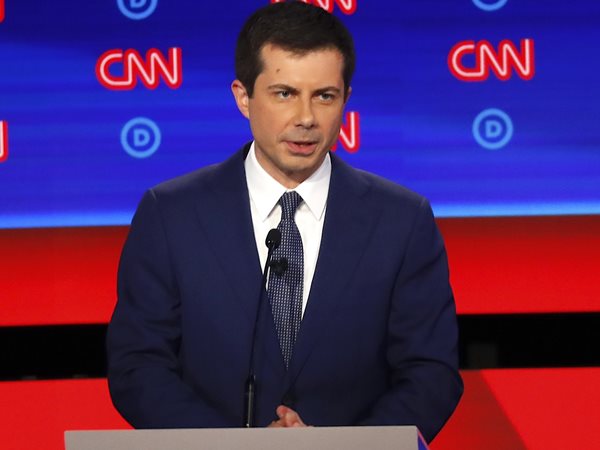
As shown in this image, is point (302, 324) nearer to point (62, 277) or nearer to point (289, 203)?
point (289, 203)

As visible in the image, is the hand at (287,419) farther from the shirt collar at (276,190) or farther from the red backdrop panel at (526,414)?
the red backdrop panel at (526,414)

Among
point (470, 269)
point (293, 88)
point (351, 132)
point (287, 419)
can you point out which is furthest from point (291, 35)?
point (470, 269)

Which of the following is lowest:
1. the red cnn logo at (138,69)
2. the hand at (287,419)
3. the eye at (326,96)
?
the hand at (287,419)

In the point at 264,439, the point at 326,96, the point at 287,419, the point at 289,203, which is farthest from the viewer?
the point at 289,203

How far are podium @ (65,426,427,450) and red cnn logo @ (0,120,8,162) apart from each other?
1.65m

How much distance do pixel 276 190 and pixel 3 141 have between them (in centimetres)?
118

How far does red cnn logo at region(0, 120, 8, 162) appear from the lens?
3191 mm

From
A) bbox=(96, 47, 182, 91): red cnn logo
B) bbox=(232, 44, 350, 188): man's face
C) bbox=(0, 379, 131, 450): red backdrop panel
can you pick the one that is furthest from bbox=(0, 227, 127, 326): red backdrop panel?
bbox=(232, 44, 350, 188): man's face

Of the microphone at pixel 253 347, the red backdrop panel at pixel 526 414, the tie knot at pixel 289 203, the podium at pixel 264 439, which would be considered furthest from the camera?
the red backdrop panel at pixel 526 414

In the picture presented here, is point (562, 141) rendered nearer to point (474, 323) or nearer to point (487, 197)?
point (487, 197)

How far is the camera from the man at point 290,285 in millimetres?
2172

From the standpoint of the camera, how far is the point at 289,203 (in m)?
2.28

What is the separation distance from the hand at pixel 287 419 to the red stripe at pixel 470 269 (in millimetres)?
1178

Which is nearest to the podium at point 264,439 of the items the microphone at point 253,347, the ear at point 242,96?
the microphone at point 253,347
